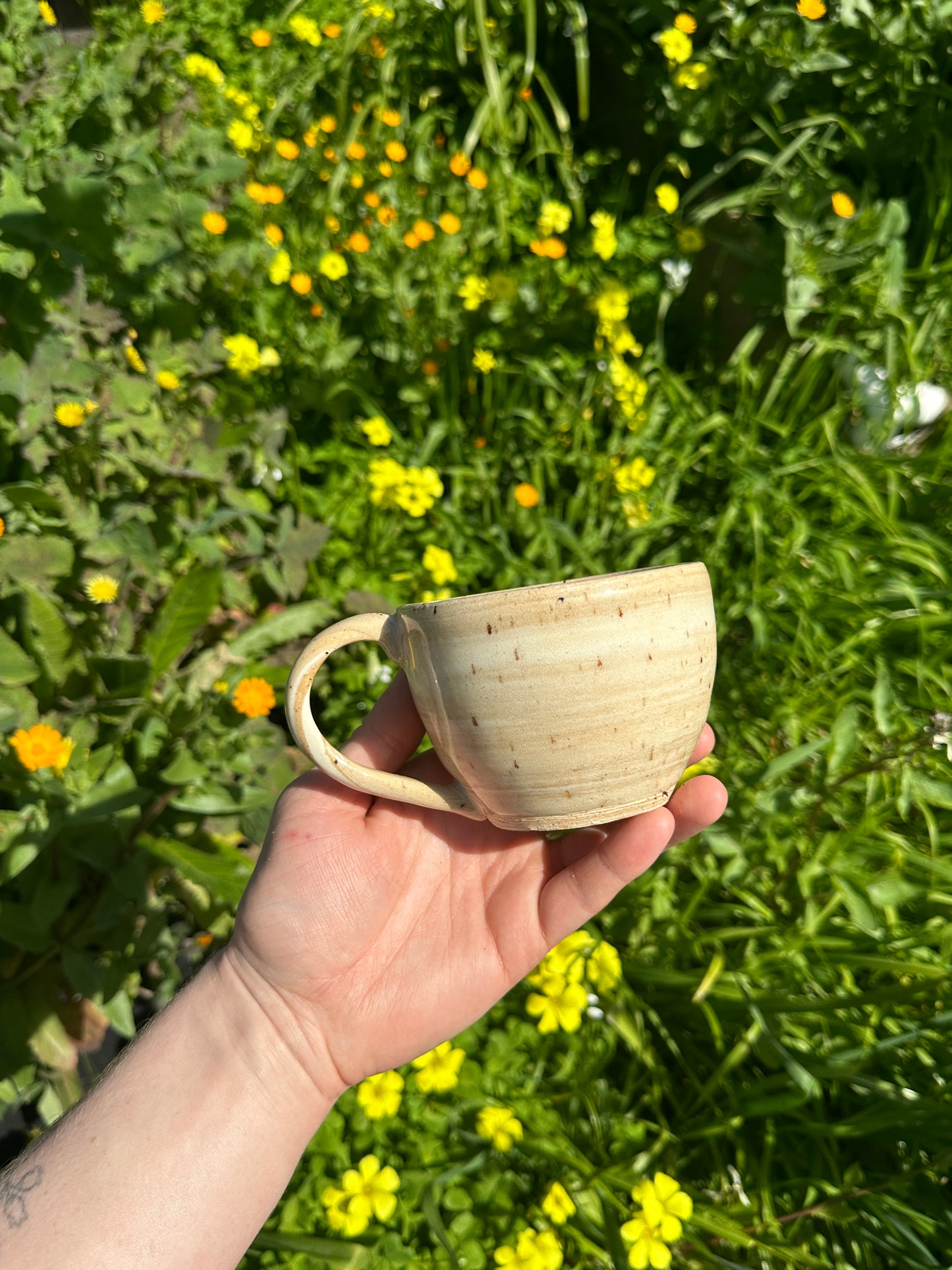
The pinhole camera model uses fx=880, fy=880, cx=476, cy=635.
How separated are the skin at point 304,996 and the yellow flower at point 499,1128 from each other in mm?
221

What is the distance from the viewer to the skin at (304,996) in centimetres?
108

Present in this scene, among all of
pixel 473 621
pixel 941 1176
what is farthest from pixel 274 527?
pixel 941 1176

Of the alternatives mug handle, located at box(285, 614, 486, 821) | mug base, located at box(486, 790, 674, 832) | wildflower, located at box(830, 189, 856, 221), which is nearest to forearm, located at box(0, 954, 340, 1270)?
mug handle, located at box(285, 614, 486, 821)

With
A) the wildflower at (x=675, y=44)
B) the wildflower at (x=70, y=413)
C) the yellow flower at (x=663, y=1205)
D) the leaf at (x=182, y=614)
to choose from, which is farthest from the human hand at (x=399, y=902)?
the wildflower at (x=675, y=44)

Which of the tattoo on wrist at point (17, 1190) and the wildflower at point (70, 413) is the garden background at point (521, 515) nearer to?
the wildflower at point (70, 413)

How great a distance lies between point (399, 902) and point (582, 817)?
405 millimetres

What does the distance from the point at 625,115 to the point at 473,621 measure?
275 centimetres

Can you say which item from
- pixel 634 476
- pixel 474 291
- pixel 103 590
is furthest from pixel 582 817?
pixel 474 291

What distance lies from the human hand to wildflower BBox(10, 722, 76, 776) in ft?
1.27

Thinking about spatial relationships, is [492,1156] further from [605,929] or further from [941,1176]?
[941,1176]

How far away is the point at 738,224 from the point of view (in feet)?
8.66

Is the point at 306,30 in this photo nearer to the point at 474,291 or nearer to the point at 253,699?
the point at 474,291

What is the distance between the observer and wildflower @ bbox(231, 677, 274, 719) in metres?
1.64

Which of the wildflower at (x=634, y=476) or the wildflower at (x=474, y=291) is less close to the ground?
the wildflower at (x=474, y=291)
